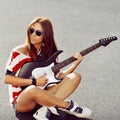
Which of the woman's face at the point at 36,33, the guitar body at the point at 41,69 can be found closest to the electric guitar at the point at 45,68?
the guitar body at the point at 41,69

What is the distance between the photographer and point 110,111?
338cm

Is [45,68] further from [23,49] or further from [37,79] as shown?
[23,49]

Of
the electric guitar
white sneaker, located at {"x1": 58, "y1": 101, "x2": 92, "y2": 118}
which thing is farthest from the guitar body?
white sneaker, located at {"x1": 58, "y1": 101, "x2": 92, "y2": 118}

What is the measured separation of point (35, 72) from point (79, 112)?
1.74ft

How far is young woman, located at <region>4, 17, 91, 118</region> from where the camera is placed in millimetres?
2857

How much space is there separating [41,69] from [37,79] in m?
0.09

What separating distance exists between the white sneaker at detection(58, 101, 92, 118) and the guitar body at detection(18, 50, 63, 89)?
0.27 m

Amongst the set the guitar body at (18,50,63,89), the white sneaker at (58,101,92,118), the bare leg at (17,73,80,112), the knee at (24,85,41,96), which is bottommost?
the white sneaker at (58,101,92,118)

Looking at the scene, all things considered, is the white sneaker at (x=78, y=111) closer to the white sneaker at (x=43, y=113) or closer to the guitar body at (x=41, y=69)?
the white sneaker at (x=43, y=113)

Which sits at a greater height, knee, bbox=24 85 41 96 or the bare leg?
knee, bbox=24 85 41 96

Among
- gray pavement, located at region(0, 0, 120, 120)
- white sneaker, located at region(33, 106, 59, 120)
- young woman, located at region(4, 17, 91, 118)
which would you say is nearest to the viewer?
young woman, located at region(4, 17, 91, 118)

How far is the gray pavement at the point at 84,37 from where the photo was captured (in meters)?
3.56

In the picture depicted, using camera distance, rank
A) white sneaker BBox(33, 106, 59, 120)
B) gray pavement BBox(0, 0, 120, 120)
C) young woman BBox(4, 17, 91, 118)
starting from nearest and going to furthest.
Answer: young woman BBox(4, 17, 91, 118) < white sneaker BBox(33, 106, 59, 120) < gray pavement BBox(0, 0, 120, 120)

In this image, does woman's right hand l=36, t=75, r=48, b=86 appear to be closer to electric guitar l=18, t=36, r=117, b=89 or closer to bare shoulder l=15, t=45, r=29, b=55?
electric guitar l=18, t=36, r=117, b=89
